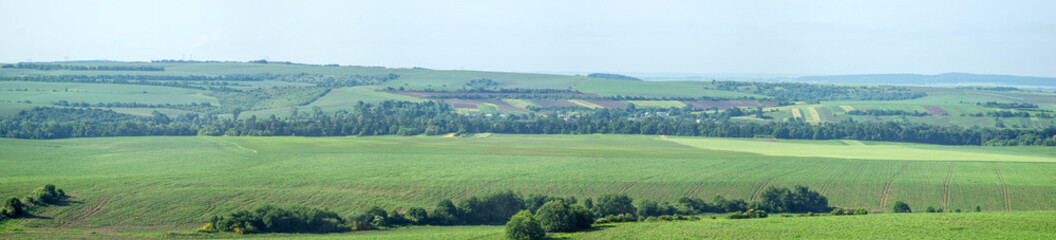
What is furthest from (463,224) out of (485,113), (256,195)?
(485,113)

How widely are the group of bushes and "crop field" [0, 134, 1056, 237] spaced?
3.82 ft

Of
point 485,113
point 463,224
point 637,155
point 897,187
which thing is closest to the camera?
point 463,224

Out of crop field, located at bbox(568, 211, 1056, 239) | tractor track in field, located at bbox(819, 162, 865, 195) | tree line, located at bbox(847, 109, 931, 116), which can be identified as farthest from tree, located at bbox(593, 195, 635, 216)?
tree line, located at bbox(847, 109, 931, 116)

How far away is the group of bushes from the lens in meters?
48.5

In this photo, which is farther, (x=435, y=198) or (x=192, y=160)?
(x=192, y=160)

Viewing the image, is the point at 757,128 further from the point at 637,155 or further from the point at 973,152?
the point at 637,155

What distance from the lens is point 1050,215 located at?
45.3 metres

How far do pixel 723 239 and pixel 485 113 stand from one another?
116 m

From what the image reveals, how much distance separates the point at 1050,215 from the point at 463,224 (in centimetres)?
3419

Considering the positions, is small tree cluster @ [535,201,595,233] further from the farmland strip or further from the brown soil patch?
the brown soil patch

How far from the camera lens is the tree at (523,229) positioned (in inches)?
1709

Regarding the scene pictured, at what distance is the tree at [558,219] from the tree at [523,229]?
2.01m

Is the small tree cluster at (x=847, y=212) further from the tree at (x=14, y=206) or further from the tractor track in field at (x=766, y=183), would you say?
the tree at (x=14, y=206)

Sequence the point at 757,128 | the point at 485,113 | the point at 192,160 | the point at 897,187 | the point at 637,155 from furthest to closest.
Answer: the point at 485,113 < the point at 757,128 < the point at 637,155 < the point at 192,160 < the point at 897,187
